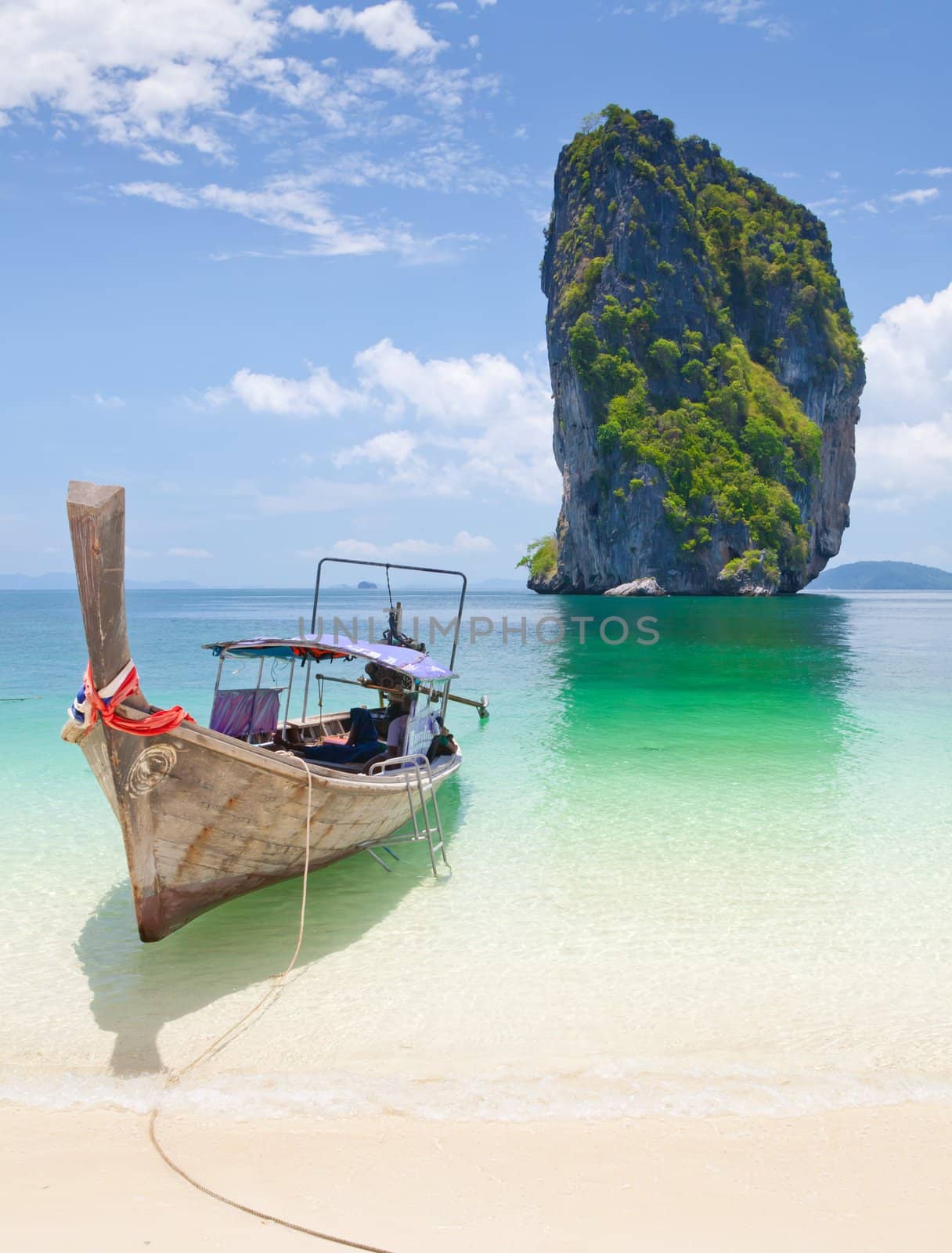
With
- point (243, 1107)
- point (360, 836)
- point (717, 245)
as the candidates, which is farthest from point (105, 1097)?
point (717, 245)

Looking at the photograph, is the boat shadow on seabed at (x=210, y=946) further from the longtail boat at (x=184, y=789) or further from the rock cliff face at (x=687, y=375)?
the rock cliff face at (x=687, y=375)

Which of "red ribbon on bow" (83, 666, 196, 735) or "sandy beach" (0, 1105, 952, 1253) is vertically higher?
"red ribbon on bow" (83, 666, 196, 735)

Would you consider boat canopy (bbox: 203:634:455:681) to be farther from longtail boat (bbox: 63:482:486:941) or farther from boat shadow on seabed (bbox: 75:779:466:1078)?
boat shadow on seabed (bbox: 75:779:466:1078)

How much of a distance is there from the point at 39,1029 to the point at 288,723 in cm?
522

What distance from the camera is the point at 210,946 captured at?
19.1ft

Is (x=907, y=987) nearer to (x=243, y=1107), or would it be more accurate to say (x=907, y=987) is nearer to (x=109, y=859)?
(x=243, y=1107)

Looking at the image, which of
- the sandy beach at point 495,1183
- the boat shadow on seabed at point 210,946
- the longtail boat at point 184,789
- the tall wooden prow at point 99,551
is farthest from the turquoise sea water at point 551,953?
the tall wooden prow at point 99,551

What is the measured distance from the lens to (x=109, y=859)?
761 cm

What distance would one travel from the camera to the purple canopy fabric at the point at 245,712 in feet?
27.1

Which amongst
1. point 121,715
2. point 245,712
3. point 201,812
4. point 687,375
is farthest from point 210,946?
point 687,375

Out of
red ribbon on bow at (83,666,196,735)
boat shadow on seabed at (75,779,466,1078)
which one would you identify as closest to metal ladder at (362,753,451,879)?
boat shadow on seabed at (75,779,466,1078)

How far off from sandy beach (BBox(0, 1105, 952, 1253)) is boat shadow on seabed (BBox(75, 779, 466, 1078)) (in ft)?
2.83

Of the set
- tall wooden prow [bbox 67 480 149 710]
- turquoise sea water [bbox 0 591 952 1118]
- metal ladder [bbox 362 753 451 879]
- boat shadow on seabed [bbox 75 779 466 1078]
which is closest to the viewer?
tall wooden prow [bbox 67 480 149 710]

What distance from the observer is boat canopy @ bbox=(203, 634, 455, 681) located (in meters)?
7.95
